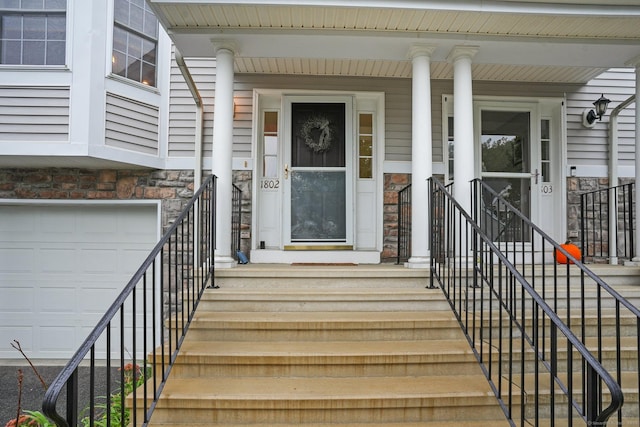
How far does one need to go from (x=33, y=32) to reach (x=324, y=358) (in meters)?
4.49

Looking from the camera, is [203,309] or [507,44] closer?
[203,309]

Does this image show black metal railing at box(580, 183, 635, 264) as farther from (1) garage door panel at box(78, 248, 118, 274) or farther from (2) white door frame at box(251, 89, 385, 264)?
(1) garage door panel at box(78, 248, 118, 274)

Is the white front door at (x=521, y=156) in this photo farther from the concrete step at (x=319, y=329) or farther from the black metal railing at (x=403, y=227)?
the concrete step at (x=319, y=329)

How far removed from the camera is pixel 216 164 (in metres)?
3.41

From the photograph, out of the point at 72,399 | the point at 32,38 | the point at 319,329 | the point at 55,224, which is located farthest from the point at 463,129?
the point at 55,224

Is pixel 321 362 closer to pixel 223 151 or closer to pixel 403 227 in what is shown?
pixel 223 151

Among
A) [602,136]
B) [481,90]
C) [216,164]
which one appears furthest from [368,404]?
[602,136]

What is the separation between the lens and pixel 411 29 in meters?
3.37

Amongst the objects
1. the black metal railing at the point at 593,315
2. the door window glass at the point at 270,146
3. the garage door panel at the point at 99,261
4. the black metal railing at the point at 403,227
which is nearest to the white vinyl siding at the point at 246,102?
the door window glass at the point at 270,146

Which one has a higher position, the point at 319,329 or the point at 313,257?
the point at 313,257

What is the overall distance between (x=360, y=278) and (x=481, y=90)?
307 centimetres

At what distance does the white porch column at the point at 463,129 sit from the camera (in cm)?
352

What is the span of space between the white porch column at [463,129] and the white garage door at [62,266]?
3.48 m

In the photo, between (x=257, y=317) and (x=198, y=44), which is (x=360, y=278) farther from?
(x=198, y=44)
